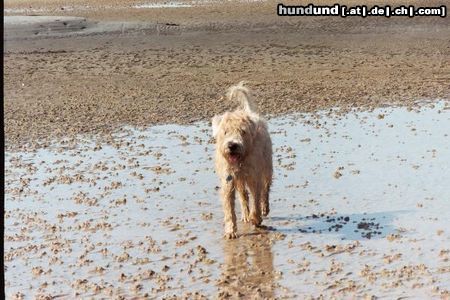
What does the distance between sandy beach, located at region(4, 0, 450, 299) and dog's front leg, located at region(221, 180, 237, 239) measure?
138 mm

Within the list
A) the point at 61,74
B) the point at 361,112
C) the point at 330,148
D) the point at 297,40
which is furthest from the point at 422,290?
the point at 297,40

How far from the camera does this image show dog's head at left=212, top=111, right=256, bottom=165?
748 centimetres

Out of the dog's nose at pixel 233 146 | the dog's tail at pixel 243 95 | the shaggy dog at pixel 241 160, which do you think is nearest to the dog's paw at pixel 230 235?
the shaggy dog at pixel 241 160

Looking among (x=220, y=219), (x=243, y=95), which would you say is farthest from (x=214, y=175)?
(x=220, y=219)

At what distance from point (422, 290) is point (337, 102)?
919 centimetres

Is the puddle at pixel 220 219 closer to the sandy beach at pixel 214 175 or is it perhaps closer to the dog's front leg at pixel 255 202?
the sandy beach at pixel 214 175

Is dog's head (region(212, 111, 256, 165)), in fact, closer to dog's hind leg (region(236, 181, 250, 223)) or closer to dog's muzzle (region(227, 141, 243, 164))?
dog's muzzle (region(227, 141, 243, 164))

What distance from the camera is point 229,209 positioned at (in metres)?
7.77

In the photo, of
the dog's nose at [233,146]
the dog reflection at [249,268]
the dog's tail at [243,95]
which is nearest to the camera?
the dog reflection at [249,268]

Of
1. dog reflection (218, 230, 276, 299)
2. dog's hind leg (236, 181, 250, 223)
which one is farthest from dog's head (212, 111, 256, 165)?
dog reflection (218, 230, 276, 299)

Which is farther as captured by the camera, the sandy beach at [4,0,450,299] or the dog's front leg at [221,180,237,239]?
the dog's front leg at [221,180,237,239]

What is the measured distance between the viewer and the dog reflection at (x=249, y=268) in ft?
20.6

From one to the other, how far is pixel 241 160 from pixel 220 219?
930 millimetres

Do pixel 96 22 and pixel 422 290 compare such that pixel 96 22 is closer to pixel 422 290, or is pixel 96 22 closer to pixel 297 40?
pixel 297 40
